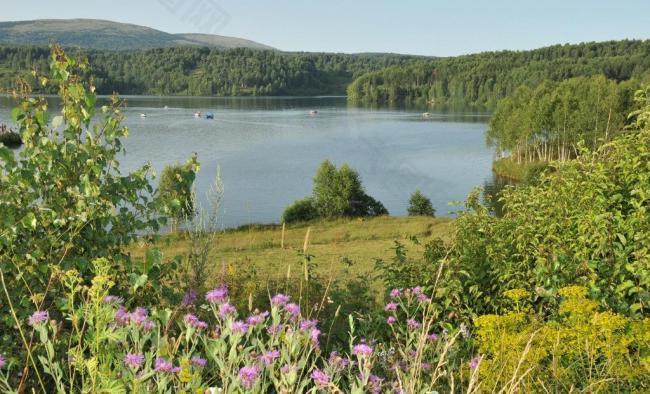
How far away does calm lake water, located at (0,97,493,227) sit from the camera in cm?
5341

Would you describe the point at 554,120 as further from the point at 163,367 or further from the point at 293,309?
the point at 163,367

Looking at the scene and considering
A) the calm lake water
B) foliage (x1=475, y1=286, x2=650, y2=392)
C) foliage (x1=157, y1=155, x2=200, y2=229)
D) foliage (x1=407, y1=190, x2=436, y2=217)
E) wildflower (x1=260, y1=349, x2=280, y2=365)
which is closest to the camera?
wildflower (x1=260, y1=349, x2=280, y2=365)

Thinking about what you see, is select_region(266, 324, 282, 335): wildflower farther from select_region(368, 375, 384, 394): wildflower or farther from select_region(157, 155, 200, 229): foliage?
select_region(157, 155, 200, 229): foliage

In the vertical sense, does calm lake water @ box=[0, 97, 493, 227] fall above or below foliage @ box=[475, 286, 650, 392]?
below

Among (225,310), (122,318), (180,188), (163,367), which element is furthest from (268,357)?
(180,188)

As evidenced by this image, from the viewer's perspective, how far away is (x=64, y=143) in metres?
4.19

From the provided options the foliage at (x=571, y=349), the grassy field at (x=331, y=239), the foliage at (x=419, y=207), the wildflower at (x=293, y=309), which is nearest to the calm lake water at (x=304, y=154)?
the foliage at (x=419, y=207)

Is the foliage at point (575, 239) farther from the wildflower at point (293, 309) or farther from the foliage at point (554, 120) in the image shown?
the foliage at point (554, 120)

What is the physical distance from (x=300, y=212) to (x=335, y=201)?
2.91 meters

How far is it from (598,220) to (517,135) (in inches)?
2857

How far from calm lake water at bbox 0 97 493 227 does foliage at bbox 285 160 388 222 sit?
1957 mm

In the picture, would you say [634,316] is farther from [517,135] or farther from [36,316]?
[517,135]

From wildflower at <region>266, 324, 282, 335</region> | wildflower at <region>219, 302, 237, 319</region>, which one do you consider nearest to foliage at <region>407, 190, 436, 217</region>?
wildflower at <region>266, 324, 282, 335</region>

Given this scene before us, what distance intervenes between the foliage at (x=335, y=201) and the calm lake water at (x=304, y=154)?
77.1 inches
